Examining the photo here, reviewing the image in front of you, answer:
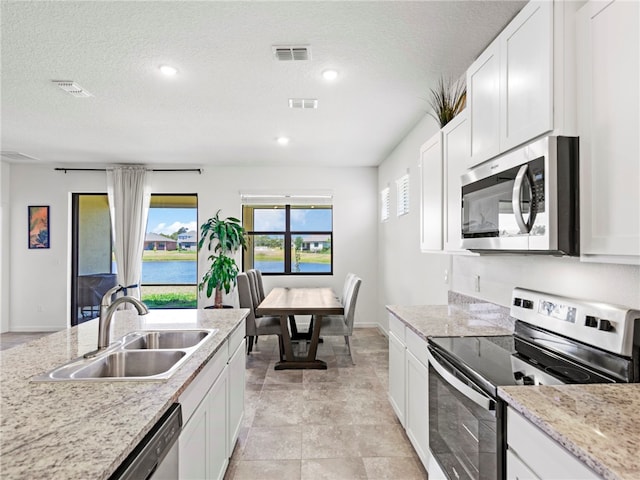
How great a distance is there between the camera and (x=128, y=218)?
5.57m

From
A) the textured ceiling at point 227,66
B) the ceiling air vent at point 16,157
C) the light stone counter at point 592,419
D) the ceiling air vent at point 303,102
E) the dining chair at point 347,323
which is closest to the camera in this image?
the light stone counter at point 592,419

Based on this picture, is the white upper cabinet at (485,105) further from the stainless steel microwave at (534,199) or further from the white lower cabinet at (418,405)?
the white lower cabinet at (418,405)

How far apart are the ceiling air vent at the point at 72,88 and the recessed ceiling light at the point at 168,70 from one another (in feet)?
2.67

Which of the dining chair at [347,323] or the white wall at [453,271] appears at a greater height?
the white wall at [453,271]

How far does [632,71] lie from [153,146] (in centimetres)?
483

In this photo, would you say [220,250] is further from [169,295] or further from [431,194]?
[431,194]

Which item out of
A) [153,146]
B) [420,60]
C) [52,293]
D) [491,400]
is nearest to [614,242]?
[491,400]

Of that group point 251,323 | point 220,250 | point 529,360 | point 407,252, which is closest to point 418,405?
point 529,360

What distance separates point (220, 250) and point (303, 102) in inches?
126

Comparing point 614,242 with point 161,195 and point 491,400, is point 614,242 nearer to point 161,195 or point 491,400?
point 491,400

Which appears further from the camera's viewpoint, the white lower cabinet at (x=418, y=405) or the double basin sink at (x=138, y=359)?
the white lower cabinet at (x=418, y=405)

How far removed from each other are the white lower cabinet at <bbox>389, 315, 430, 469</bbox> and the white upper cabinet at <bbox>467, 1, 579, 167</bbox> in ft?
3.78

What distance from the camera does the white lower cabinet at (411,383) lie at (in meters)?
2.00

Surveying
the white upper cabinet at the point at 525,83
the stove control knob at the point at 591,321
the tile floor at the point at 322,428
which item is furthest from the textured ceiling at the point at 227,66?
the tile floor at the point at 322,428
